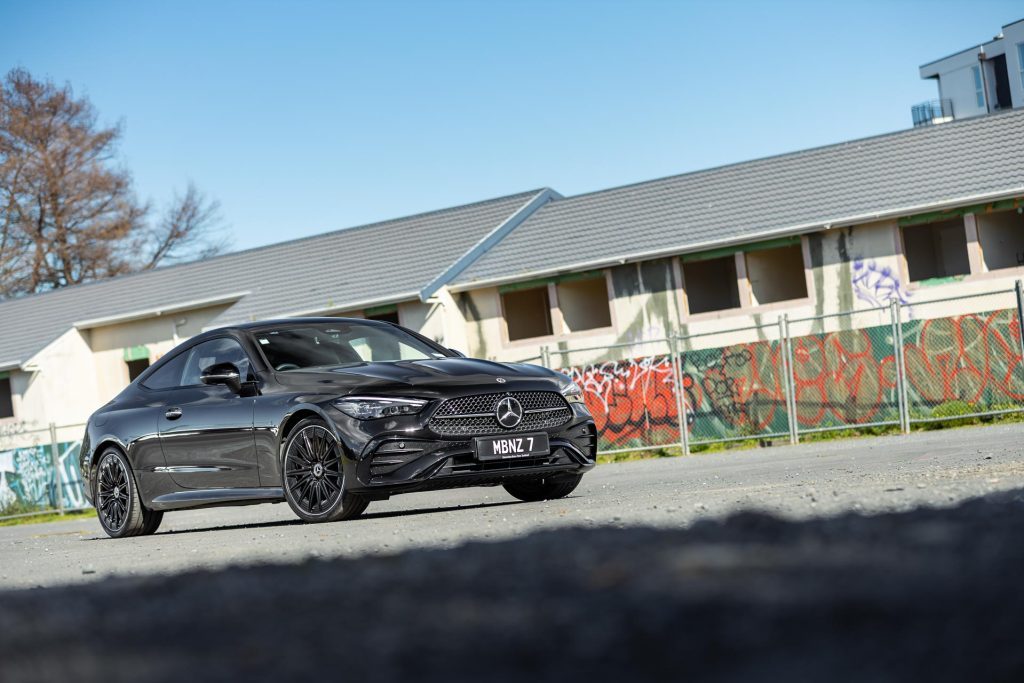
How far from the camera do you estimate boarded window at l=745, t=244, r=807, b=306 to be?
29.4 m

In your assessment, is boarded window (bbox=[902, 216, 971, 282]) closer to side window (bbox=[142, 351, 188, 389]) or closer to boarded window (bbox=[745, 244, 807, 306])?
boarded window (bbox=[745, 244, 807, 306])

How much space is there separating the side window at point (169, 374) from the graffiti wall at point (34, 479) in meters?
15.2

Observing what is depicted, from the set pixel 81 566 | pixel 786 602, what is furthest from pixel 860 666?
pixel 81 566

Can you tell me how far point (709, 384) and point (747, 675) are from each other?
20.3m

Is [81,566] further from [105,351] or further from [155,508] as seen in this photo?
[105,351]

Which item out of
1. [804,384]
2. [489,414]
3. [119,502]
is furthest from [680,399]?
[489,414]

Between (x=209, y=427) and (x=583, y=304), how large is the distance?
2178 centimetres

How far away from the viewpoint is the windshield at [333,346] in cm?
1024

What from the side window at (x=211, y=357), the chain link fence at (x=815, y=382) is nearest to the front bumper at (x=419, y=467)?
the side window at (x=211, y=357)

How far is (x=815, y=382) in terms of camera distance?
2225 centimetres

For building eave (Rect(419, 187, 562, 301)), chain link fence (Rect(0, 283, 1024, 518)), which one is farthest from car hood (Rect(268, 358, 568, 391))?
building eave (Rect(419, 187, 562, 301))

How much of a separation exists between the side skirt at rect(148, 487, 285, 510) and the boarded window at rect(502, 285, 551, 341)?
78.3ft

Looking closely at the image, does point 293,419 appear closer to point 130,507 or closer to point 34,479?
point 130,507

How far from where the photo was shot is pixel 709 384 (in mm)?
22594
